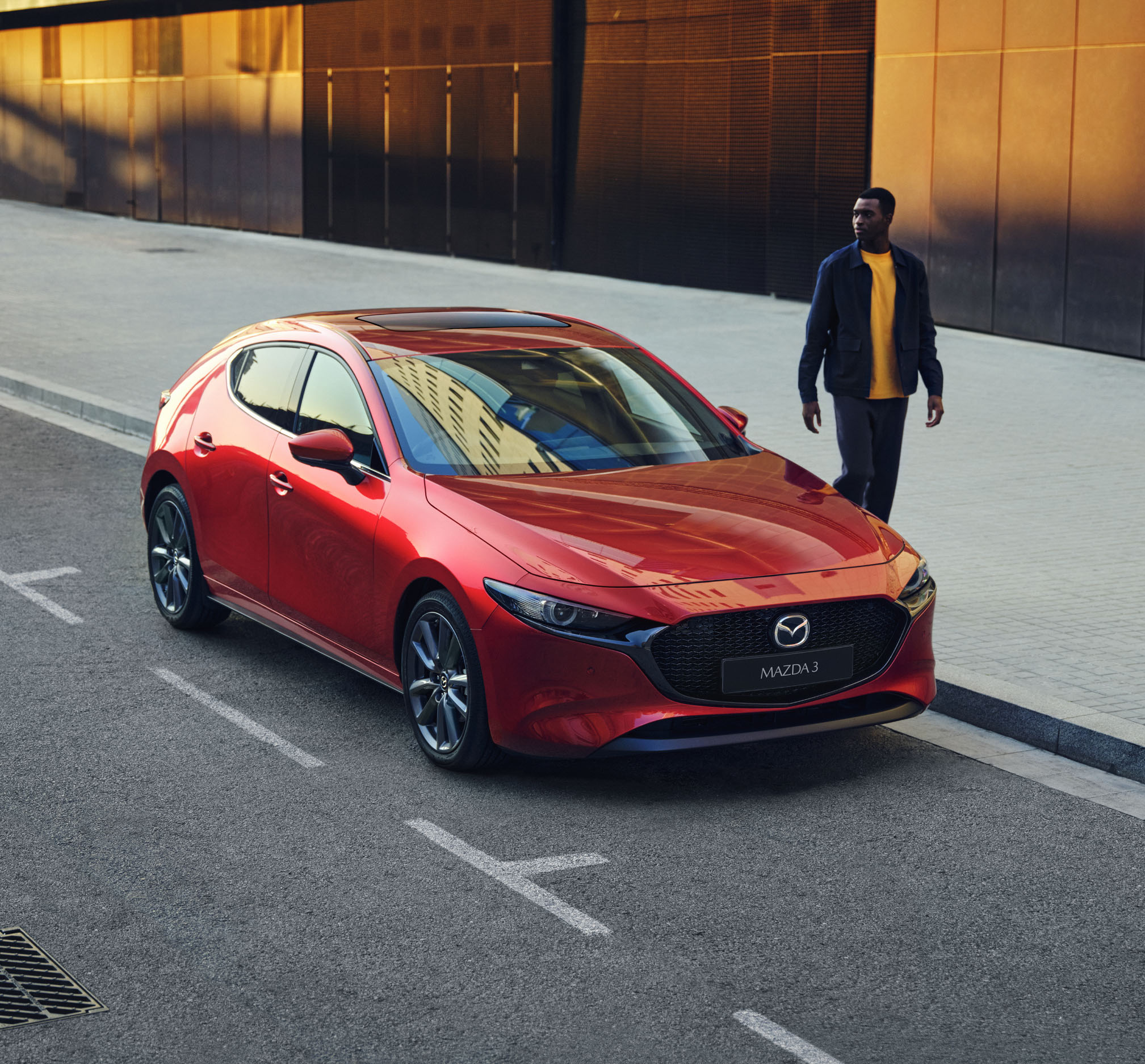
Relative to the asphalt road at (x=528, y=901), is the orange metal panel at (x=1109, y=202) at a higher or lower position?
higher

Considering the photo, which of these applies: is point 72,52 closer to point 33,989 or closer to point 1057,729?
point 1057,729

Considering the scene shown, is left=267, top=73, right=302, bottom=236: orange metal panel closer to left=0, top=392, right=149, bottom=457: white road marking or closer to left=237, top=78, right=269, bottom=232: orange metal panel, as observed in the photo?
left=237, top=78, right=269, bottom=232: orange metal panel

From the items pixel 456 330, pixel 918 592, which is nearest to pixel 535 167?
pixel 456 330

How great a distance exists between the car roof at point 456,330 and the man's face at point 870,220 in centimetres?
130

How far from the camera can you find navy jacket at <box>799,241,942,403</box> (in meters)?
8.50

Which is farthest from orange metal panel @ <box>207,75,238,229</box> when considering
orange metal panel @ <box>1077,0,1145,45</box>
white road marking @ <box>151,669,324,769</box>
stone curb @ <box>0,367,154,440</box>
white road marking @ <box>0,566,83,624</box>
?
white road marking @ <box>151,669,324,769</box>

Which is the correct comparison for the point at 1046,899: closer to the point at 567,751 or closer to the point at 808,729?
the point at 808,729

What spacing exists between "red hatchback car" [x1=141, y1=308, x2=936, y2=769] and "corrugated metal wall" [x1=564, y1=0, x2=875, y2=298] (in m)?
14.2

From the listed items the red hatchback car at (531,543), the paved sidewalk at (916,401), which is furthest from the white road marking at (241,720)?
the paved sidewalk at (916,401)

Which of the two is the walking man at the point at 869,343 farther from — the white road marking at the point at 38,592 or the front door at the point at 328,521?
the white road marking at the point at 38,592

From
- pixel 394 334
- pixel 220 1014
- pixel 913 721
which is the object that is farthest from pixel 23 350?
pixel 220 1014

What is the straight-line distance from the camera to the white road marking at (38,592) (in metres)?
8.57

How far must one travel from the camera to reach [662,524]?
20.7 ft

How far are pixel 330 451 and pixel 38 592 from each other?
2.89 m
